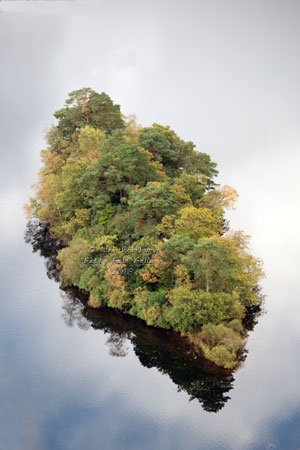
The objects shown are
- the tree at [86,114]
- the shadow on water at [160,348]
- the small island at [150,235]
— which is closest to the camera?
the shadow on water at [160,348]

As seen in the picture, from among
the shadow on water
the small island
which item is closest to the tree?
the small island

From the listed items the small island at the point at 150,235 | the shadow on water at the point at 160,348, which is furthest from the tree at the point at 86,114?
the shadow on water at the point at 160,348

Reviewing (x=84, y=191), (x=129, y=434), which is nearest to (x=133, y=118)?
(x=84, y=191)

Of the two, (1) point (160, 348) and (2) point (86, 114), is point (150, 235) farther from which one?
(2) point (86, 114)

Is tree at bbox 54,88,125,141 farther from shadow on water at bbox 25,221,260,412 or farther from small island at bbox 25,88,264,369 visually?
shadow on water at bbox 25,221,260,412

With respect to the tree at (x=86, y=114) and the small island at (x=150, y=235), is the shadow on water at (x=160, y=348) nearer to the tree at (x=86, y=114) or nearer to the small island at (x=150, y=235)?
the small island at (x=150, y=235)

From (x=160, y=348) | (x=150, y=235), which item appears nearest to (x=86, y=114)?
(x=150, y=235)

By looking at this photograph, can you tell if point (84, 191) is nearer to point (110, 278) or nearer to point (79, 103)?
point (110, 278)
